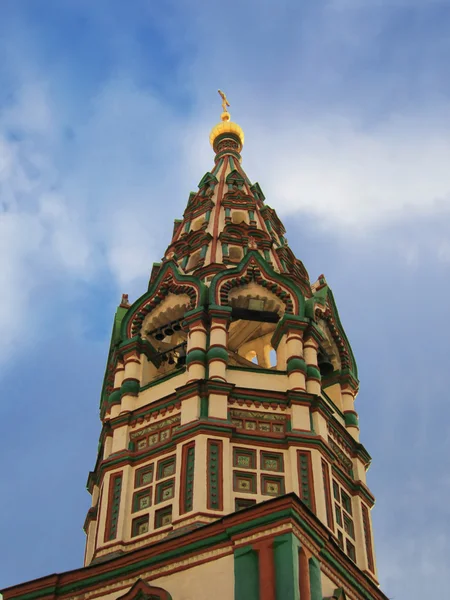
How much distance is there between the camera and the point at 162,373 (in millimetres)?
30781

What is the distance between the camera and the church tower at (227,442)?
21.4 metres

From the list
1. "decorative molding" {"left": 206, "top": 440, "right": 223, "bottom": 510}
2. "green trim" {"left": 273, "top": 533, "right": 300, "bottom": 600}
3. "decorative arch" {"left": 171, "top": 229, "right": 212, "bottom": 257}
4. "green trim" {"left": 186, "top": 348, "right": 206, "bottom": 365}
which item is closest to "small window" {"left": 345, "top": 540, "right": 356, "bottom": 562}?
"decorative molding" {"left": 206, "top": 440, "right": 223, "bottom": 510}

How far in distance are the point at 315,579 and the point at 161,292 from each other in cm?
1216

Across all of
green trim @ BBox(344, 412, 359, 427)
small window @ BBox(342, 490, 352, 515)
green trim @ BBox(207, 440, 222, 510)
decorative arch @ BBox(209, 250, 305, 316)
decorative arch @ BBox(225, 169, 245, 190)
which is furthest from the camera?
decorative arch @ BBox(225, 169, 245, 190)

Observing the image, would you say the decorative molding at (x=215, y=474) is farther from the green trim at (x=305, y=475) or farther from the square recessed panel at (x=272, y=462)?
the green trim at (x=305, y=475)

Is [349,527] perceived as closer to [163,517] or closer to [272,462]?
[272,462]

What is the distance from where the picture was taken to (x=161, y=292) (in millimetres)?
30953

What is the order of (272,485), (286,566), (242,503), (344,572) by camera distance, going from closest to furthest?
(286,566) < (344,572) < (242,503) < (272,485)

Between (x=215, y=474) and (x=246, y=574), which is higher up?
(x=215, y=474)

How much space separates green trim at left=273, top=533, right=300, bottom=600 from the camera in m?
19.9

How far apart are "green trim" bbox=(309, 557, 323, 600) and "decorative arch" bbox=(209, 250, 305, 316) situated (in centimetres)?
944

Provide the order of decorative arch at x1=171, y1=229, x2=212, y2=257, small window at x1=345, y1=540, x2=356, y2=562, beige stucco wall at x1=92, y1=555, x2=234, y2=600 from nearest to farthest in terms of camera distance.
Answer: beige stucco wall at x1=92, y1=555, x2=234, y2=600 → small window at x1=345, y1=540, x2=356, y2=562 → decorative arch at x1=171, y1=229, x2=212, y2=257

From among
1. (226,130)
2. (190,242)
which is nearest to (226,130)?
(226,130)

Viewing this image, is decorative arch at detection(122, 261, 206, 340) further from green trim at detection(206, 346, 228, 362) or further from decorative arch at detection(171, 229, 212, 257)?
green trim at detection(206, 346, 228, 362)
